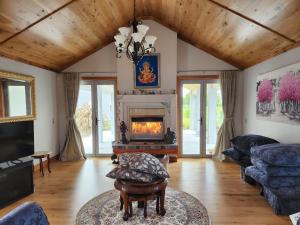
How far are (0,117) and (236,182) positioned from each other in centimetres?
432

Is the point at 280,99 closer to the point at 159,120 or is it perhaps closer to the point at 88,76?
the point at 159,120

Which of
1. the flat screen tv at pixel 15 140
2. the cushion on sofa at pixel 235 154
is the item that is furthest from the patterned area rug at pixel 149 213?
the flat screen tv at pixel 15 140

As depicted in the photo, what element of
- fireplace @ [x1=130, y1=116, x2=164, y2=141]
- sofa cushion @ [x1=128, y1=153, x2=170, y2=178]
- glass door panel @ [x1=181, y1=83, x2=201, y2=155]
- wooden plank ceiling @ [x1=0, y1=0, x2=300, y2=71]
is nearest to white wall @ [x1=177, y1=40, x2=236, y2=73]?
wooden plank ceiling @ [x1=0, y1=0, x2=300, y2=71]

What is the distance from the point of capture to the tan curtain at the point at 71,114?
226 inches

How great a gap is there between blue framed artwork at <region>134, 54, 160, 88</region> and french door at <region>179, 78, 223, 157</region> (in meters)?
0.78

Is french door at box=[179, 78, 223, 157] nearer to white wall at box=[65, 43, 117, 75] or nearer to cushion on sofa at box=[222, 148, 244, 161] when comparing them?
cushion on sofa at box=[222, 148, 244, 161]

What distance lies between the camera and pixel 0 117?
3.61 metres

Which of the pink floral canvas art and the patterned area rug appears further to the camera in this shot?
the pink floral canvas art

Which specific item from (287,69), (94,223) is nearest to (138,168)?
(94,223)

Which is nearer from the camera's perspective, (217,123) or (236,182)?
(236,182)

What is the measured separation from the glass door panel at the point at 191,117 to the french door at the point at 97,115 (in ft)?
6.29

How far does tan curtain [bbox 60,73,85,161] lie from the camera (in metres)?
5.74

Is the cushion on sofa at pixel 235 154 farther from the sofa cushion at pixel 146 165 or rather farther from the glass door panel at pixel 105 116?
the glass door panel at pixel 105 116

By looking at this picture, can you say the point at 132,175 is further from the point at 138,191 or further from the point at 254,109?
the point at 254,109
